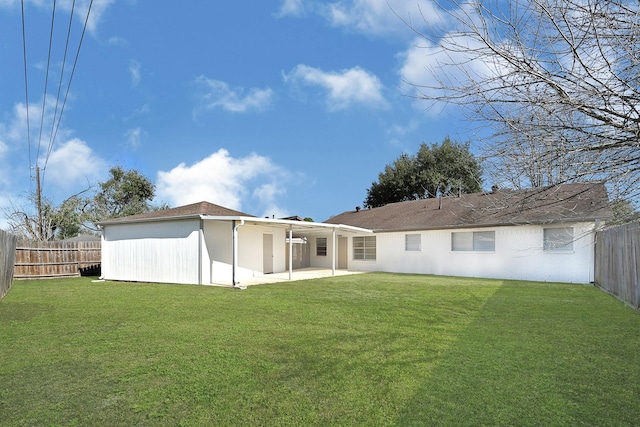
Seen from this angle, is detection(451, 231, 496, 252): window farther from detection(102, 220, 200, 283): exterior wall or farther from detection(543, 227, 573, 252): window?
detection(102, 220, 200, 283): exterior wall

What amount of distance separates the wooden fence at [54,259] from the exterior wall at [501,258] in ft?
45.0

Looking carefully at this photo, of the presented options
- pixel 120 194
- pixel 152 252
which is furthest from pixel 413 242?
pixel 120 194

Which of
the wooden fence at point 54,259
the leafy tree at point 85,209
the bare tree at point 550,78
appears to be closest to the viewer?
the bare tree at point 550,78

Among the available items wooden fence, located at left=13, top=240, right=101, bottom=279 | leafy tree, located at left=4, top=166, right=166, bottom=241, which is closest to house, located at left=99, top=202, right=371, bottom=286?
wooden fence, located at left=13, top=240, right=101, bottom=279

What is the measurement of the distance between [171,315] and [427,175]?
2600 centimetres

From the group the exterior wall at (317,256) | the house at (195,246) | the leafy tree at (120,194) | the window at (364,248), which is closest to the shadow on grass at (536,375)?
the house at (195,246)

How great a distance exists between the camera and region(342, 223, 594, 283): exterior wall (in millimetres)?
13461

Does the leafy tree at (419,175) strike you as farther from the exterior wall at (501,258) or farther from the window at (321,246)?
the exterior wall at (501,258)

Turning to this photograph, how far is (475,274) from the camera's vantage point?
15773mm

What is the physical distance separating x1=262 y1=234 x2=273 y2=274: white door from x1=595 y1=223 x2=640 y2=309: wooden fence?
1220 centimetres

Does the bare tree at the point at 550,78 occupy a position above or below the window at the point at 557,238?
above

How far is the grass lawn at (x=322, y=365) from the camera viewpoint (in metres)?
3.00

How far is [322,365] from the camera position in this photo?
4.14 meters

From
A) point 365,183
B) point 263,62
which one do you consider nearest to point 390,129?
point 263,62
